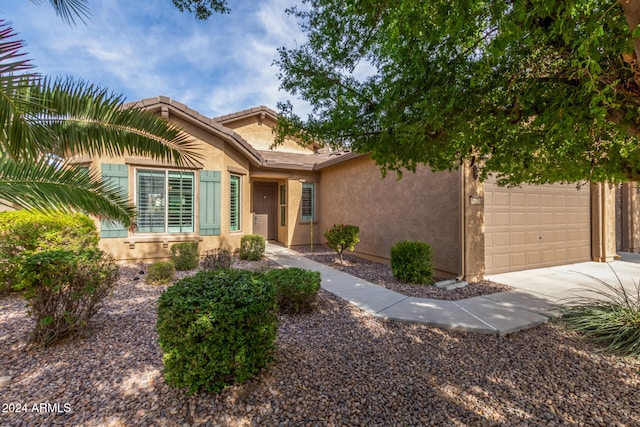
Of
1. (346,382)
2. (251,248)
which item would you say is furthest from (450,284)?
(251,248)

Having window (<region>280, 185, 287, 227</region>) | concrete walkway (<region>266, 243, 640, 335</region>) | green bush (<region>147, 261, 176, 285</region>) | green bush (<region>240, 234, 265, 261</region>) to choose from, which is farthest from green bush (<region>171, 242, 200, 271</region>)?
window (<region>280, 185, 287, 227</region>)

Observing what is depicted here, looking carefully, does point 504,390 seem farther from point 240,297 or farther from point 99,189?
point 99,189

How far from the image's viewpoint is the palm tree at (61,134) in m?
2.79

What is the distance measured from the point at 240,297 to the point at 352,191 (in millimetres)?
8755

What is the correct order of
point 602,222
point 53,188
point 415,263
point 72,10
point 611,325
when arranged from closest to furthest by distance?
point 53,188, point 72,10, point 611,325, point 415,263, point 602,222

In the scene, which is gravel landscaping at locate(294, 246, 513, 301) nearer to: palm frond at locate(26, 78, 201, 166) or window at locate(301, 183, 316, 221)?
window at locate(301, 183, 316, 221)

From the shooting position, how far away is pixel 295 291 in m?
4.59

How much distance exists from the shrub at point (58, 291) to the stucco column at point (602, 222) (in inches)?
532

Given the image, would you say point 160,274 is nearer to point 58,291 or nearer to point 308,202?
point 58,291

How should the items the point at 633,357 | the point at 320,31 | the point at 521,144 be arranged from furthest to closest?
1. the point at 320,31
2. the point at 521,144
3. the point at 633,357

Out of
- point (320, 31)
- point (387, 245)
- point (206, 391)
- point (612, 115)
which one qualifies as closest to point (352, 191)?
point (387, 245)

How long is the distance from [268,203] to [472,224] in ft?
31.1

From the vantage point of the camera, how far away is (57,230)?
585 centimetres

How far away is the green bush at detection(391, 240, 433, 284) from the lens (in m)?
6.71
